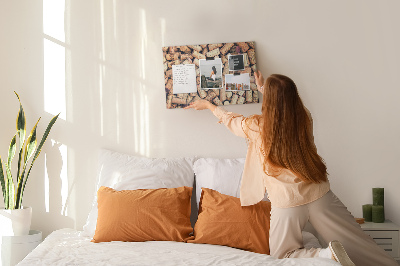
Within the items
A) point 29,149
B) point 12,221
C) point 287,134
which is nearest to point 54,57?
point 29,149

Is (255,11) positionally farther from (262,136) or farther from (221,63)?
(262,136)

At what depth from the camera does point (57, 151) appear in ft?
13.4

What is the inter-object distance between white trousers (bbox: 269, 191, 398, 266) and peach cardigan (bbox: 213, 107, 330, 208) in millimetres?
52

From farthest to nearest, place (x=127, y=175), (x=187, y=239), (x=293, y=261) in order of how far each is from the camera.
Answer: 1. (x=127, y=175)
2. (x=187, y=239)
3. (x=293, y=261)

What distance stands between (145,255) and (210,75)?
155 centimetres

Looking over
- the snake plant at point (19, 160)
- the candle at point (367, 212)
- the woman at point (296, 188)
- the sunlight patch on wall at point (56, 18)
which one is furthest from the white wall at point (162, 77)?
the woman at point (296, 188)

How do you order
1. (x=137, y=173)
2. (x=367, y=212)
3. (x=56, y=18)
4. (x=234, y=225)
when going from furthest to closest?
(x=56, y=18), (x=367, y=212), (x=137, y=173), (x=234, y=225)

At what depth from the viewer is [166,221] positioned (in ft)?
11.4

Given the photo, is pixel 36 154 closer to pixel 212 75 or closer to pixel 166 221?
pixel 166 221

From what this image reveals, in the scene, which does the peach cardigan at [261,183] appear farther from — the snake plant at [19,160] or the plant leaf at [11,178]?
the plant leaf at [11,178]

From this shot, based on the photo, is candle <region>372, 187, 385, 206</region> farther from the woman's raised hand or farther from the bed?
the woman's raised hand

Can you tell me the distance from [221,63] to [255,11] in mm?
470

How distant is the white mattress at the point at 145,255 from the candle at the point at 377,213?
28.6 inches

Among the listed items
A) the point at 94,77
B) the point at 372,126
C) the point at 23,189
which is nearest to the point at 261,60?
the point at 372,126
